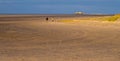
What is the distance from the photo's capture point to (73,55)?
1238cm

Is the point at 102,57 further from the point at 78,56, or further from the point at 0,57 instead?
the point at 0,57

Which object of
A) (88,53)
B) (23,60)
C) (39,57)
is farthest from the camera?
(88,53)

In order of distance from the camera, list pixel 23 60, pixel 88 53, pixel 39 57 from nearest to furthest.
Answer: pixel 23 60
pixel 39 57
pixel 88 53

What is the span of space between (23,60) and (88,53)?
2961 millimetres

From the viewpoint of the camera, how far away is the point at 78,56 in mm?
12133

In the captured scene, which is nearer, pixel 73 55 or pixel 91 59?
pixel 91 59

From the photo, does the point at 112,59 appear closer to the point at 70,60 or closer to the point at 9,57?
the point at 70,60

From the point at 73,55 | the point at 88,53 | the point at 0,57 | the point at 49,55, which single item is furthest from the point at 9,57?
the point at 88,53

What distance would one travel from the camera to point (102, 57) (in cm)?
1187

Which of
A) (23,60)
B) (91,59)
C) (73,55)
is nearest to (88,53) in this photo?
(73,55)

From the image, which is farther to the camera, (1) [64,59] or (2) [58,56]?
(2) [58,56]

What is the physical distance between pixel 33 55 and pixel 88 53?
6.80ft

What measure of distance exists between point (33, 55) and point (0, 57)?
124 cm

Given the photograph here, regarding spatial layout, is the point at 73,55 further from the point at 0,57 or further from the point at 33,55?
the point at 0,57
